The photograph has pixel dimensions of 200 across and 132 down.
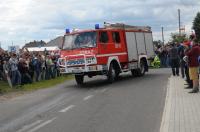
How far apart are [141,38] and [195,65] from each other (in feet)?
38.6

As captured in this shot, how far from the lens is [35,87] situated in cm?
2323

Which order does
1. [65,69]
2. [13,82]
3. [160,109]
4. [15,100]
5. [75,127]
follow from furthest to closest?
1. [13,82]
2. [65,69]
3. [15,100]
4. [160,109]
5. [75,127]

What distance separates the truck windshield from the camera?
22.8 metres

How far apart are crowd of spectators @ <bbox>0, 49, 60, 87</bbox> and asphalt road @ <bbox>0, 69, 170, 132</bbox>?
4709 mm

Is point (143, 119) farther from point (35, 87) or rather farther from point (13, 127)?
point (35, 87)

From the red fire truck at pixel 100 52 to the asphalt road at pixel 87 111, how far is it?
2.47 meters

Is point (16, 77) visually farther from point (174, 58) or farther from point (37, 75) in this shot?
point (174, 58)

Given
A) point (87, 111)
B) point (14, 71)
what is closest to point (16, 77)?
point (14, 71)

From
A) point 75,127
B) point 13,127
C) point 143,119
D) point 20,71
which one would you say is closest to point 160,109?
point 143,119

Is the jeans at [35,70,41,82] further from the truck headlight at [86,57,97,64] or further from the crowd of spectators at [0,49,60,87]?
the truck headlight at [86,57,97,64]

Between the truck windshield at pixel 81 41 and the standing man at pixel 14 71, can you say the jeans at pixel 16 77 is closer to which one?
the standing man at pixel 14 71

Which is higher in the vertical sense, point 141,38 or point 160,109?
point 141,38

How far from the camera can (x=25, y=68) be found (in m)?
25.6

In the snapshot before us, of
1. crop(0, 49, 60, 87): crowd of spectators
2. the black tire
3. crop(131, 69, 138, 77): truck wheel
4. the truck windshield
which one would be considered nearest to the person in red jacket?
the truck windshield
